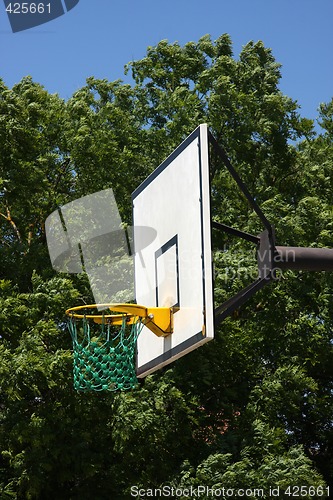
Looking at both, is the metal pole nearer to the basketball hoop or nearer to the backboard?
the backboard

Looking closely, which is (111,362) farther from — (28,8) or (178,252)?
(28,8)

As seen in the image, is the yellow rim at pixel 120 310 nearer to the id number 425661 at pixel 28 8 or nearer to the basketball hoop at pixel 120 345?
the basketball hoop at pixel 120 345

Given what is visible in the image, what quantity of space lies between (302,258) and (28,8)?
7358 mm

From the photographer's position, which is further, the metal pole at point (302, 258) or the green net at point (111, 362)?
the green net at point (111, 362)

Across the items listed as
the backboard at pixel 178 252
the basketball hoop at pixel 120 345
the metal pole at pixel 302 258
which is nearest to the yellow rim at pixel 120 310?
the basketball hoop at pixel 120 345

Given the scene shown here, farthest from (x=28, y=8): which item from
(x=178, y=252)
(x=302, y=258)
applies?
(x=302, y=258)

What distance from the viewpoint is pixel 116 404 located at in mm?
11672

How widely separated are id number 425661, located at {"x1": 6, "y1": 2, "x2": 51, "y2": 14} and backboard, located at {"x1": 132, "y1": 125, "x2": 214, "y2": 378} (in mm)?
4886

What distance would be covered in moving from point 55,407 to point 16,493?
1.30 meters

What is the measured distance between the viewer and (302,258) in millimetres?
4941

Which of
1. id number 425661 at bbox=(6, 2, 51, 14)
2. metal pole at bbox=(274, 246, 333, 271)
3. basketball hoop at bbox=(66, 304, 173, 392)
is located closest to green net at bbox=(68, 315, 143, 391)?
basketball hoop at bbox=(66, 304, 173, 392)

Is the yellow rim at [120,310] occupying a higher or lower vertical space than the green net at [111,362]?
higher

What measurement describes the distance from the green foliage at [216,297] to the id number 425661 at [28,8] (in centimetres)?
197

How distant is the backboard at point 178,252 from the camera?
5.23 m
